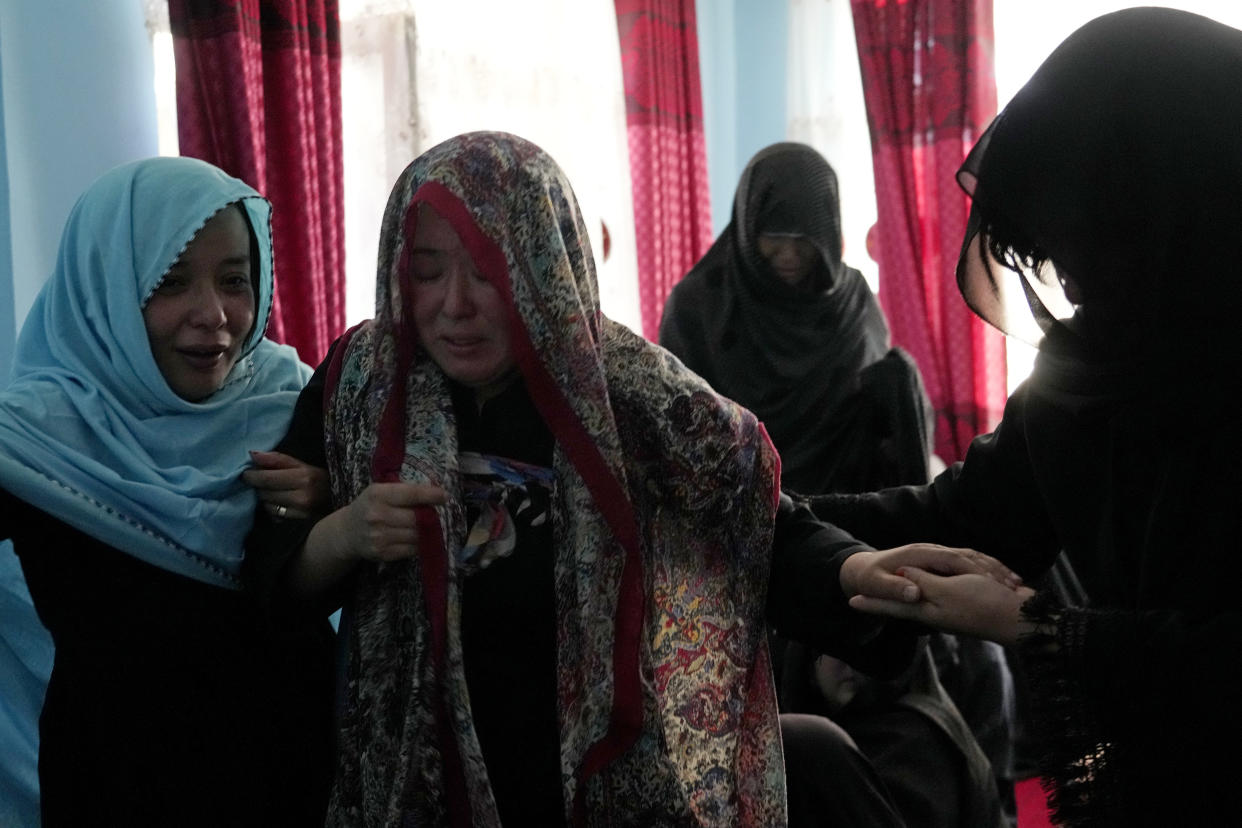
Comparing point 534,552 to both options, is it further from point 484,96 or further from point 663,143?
point 663,143

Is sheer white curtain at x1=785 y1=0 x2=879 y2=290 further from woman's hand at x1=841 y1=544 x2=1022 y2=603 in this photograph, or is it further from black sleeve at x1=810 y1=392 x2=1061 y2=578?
woman's hand at x1=841 y1=544 x2=1022 y2=603

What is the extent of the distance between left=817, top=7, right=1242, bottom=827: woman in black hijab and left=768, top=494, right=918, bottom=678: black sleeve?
5cm

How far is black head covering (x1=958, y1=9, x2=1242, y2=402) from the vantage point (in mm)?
1147

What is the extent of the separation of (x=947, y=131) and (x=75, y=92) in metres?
2.88

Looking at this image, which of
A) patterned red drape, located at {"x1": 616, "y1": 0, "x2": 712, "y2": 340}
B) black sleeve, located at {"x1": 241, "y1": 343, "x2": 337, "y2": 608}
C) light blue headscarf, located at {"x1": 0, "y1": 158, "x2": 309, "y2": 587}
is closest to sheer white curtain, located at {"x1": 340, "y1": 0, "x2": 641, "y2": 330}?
patterned red drape, located at {"x1": 616, "y1": 0, "x2": 712, "y2": 340}

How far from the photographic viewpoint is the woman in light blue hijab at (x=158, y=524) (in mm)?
1359

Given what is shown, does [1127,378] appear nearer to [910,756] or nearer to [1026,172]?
[1026,172]

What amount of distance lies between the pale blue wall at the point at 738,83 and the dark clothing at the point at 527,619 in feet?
10.9

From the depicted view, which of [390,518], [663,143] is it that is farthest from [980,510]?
[663,143]

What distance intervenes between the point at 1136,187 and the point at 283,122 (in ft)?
7.05

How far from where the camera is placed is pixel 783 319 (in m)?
3.04

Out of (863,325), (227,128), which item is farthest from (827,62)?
(227,128)

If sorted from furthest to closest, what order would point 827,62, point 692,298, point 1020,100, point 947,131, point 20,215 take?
A: point 827,62 → point 947,131 → point 692,298 → point 20,215 → point 1020,100

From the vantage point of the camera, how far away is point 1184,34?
1190mm
